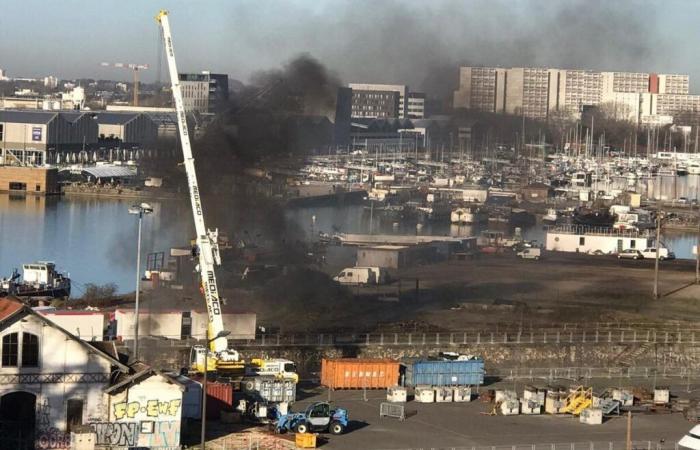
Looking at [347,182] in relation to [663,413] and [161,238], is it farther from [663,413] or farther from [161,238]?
[663,413]

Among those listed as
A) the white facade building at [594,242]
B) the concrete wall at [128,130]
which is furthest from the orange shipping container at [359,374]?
the concrete wall at [128,130]

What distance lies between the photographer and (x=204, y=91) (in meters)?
29.1

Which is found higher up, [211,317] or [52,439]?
[211,317]

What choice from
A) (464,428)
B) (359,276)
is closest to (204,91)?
(359,276)

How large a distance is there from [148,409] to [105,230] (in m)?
22.1

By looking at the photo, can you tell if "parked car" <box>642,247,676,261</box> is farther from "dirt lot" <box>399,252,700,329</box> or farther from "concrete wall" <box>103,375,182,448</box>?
"concrete wall" <box>103,375,182,448</box>

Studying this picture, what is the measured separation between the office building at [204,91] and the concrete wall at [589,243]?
6.73 m

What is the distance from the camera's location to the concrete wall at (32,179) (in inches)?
1678

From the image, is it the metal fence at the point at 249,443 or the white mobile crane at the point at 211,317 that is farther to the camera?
the white mobile crane at the point at 211,317

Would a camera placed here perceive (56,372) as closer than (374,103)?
Yes

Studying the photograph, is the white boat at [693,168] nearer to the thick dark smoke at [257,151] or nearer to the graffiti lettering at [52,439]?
the thick dark smoke at [257,151]

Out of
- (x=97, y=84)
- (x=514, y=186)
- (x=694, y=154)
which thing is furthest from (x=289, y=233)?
(x=97, y=84)

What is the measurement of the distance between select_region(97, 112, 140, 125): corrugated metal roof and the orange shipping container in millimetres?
41811

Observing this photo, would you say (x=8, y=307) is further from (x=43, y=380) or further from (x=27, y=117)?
(x=27, y=117)
